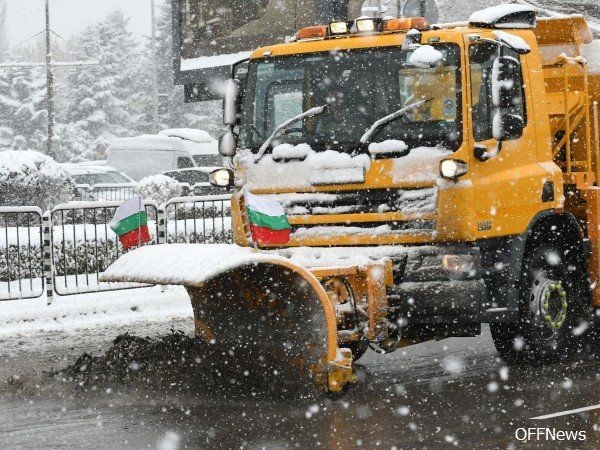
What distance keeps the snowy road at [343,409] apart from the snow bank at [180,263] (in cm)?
88

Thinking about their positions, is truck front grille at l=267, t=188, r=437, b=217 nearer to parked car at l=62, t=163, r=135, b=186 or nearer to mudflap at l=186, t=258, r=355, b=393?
mudflap at l=186, t=258, r=355, b=393

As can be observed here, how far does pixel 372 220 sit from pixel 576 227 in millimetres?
1980

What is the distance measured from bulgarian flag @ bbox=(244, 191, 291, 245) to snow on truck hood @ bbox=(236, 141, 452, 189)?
891 mm

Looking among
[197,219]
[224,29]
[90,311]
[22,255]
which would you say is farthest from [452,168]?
[224,29]

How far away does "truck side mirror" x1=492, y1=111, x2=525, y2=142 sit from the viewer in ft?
29.6

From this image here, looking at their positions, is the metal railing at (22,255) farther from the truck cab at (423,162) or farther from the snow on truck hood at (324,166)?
the snow on truck hood at (324,166)

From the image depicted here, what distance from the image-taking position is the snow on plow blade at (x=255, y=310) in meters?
8.05

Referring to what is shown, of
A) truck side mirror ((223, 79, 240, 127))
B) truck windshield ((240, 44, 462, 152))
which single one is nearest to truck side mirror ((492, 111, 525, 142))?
truck windshield ((240, 44, 462, 152))

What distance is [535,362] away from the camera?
991 centimetres

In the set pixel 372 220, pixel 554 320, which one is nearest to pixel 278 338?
pixel 372 220

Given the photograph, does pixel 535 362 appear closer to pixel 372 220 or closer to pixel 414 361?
pixel 414 361

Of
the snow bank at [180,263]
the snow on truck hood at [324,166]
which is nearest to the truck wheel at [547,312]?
the snow on truck hood at [324,166]

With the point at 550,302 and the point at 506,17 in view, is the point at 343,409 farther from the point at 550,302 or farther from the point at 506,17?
the point at 506,17

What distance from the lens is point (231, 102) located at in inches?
393
